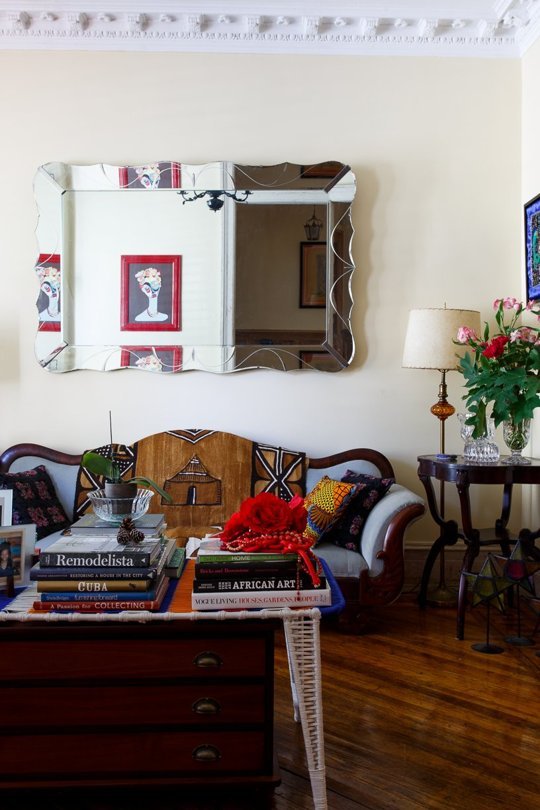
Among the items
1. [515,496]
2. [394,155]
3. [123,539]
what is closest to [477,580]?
[515,496]

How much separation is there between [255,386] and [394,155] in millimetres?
1503

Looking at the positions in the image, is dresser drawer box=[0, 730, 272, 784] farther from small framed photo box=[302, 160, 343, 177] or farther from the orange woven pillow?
small framed photo box=[302, 160, 343, 177]

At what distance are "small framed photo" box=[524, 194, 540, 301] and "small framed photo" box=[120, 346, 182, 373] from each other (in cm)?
192

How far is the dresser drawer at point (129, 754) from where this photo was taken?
1706mm

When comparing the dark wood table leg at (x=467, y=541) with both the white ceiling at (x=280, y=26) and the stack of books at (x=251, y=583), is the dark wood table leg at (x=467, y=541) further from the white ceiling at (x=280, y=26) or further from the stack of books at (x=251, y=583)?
the white ceiling at (x=280, y=26)

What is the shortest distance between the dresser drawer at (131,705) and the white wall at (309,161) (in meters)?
2.33

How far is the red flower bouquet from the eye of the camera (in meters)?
1.79

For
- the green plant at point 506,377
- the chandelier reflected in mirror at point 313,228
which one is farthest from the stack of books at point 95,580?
the chandelier reflected in mirror at point 313,228

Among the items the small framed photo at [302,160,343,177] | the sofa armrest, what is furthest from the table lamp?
the small framed photo at [302,160,343,177]

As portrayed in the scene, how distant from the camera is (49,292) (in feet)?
13.0

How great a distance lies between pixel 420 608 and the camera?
3668 millimetres

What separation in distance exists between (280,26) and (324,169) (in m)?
0.81

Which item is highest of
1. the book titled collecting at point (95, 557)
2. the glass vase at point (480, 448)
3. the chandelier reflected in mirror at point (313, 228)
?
the chandelier reflected in mirror at point (313, 228)

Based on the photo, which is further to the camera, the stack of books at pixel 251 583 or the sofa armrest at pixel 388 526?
the sofa armrest at pixel 388 526
